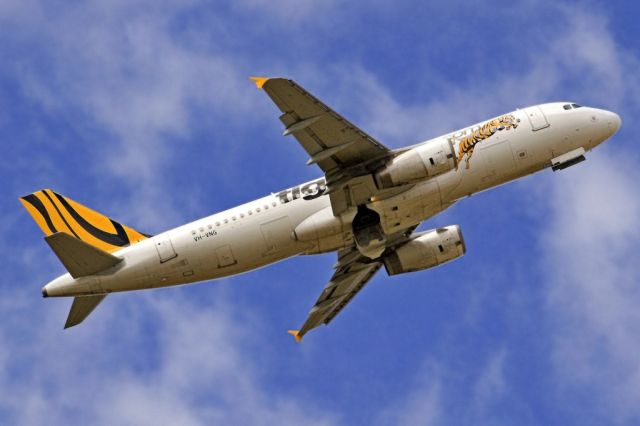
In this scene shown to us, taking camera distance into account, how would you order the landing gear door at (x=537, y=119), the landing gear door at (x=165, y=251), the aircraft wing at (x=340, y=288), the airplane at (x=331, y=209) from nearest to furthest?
the airplane at (x=331, y=209) < the landing gear door at (x=165, y=251) < the landing gear door at (x=537, y=119) < the aircraft wing at (x=340, y=288)

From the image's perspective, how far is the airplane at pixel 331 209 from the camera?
59.2 m

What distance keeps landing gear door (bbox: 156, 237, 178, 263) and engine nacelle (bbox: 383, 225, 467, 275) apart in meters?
14.0

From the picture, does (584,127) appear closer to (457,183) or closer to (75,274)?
(457,183)

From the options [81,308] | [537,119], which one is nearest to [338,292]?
[81,308]

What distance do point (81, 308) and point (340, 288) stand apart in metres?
16.3

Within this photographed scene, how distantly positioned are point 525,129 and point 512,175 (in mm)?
2612

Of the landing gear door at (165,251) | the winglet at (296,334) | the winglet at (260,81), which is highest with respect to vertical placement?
the winglet at (260,81)

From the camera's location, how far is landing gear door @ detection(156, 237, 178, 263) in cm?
6112

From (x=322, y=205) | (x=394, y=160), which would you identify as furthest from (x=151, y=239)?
(x=394, y=160)

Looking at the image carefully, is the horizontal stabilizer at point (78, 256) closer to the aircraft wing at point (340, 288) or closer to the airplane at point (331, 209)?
the airplane at point (331, 209)

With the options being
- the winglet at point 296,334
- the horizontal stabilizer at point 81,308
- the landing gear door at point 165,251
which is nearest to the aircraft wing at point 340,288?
the winglet at point 296,334

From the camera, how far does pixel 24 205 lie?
63.2 meters

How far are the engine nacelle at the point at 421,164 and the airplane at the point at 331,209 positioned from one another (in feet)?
0.17

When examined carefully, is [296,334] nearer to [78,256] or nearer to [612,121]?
[78,256]
